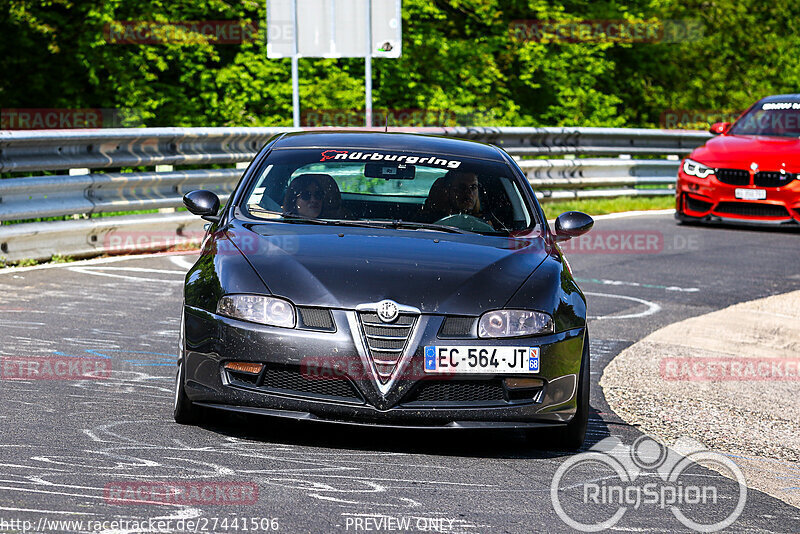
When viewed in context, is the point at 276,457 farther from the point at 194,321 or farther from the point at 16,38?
the point at 16,38

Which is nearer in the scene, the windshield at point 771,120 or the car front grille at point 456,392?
the car front grille at point 456,392

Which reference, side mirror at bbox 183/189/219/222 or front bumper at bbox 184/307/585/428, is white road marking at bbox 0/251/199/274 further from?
front bumper at bbox 184/307/585/428

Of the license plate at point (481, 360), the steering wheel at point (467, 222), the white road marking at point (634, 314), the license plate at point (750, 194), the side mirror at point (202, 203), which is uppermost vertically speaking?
the side mirror at point (202, 203)

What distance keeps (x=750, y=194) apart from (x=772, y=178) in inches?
12.7

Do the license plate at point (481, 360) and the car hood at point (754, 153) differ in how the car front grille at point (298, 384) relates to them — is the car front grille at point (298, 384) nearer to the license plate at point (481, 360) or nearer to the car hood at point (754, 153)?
the license plate at point (481, 360)

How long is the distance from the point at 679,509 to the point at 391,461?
3.75 ft

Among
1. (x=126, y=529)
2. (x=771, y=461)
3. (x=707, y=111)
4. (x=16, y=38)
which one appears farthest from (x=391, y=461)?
(x=707, y=111)

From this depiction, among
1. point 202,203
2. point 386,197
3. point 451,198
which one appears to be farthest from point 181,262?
point 451,198

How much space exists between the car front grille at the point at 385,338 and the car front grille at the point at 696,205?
12072 millimetres

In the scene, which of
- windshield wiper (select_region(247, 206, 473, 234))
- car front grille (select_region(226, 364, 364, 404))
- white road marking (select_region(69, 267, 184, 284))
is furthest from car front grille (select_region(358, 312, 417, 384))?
white road marking (select_region(69, 267, 184, 284))

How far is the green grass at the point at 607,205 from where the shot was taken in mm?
18516

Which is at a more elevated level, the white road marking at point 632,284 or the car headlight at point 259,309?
the car headlight at point 259,309

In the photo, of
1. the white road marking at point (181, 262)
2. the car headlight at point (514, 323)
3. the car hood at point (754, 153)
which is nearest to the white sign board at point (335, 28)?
the car hood at point (754, 153)

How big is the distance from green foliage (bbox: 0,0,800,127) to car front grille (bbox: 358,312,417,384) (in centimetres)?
2337
